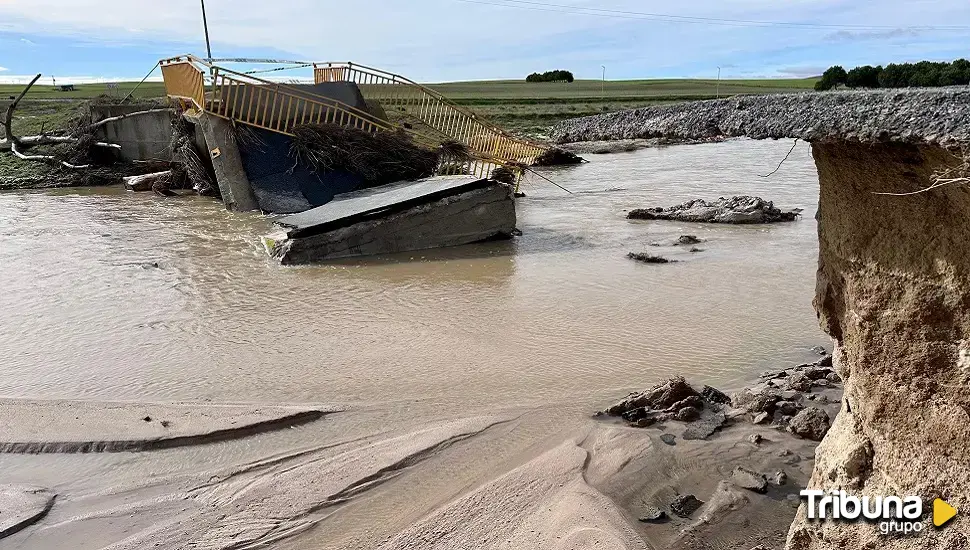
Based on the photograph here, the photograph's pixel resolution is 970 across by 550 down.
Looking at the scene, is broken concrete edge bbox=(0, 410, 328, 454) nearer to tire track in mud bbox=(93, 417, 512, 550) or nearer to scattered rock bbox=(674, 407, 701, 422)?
tire track in mud bbox=(93, 417, 512, 550)

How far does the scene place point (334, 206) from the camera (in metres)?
12.5

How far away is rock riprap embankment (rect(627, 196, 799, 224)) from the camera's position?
532 inches

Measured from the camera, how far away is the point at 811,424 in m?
5.09

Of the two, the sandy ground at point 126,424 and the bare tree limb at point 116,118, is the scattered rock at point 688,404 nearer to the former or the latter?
the sandy ground at point 126,424

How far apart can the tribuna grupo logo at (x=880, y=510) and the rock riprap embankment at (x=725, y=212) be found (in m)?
10.6

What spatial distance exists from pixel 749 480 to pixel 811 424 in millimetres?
803

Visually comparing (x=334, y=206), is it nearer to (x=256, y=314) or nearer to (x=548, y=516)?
(x=256, y=314)

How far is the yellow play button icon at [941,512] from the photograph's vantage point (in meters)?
2.88

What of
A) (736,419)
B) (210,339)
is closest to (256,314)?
(210,339)

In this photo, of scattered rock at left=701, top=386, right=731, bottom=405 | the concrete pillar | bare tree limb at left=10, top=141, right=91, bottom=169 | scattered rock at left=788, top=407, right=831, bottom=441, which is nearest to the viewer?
scattered rock at left=788, top=407, right=831, bottom=441

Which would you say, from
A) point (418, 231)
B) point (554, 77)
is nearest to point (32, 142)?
point (418, 231)

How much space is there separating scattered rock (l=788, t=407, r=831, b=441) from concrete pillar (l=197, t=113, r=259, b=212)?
1201cm

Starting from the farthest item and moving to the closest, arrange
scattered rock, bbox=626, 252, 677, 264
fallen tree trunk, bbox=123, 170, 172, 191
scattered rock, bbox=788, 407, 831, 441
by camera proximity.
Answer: fallen tree trunk, bbox=123, 170, 172, 191 → scattered rock, bbox=626, 252, 677, 264 → scattered rock, bbox=788, 407, 831, 441

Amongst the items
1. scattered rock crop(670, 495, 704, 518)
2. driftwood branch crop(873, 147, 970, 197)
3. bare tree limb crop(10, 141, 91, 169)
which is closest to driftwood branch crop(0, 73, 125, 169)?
bare tree limb crop(10, 141, 91, 169)
